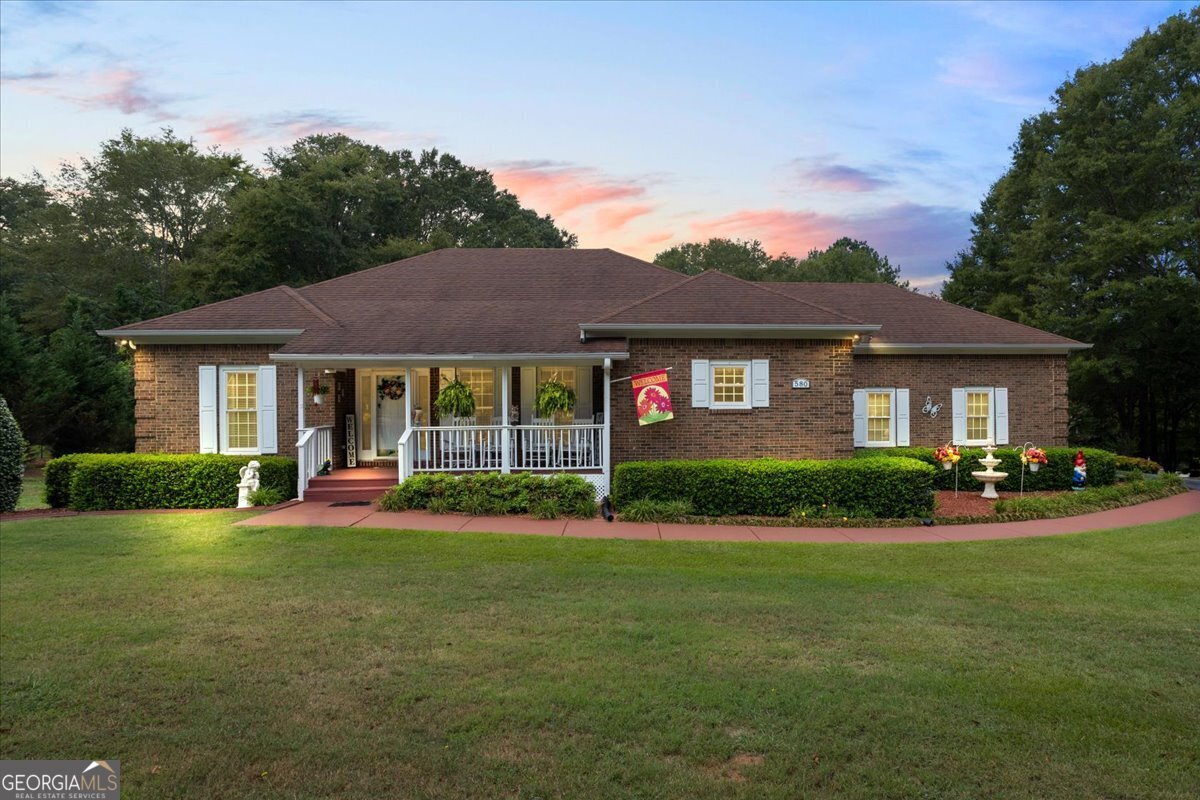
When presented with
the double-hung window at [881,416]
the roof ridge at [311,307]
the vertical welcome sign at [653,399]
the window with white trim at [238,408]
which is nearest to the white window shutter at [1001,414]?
the double-hung window at [881,416]

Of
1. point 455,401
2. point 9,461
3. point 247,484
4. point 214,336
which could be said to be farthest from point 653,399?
point 9,461

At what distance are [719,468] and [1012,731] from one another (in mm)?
8510

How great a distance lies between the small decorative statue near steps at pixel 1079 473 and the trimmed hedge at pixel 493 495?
1114 cm

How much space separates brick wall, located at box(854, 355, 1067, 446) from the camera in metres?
17.5

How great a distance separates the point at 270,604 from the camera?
692 centimetres

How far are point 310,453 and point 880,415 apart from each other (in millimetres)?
12912

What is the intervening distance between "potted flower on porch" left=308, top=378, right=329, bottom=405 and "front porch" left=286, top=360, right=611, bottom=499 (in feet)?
0.13

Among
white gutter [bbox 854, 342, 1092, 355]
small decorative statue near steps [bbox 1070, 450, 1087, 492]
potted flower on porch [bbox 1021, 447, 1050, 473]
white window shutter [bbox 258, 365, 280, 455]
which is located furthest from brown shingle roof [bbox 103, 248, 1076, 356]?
potted flower on porch [bbox 1021, 447, 1050, 473]

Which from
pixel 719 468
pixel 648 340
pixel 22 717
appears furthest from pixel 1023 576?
pixel 22 717

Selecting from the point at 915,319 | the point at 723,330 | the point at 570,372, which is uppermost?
the point at 915,319

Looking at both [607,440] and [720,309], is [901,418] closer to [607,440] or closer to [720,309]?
[720,309]

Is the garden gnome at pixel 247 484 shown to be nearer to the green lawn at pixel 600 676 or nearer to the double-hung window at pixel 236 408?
the double-hung window at pixel 236 408

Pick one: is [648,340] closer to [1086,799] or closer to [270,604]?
[270,604]

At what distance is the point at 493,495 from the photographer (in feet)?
42.2
